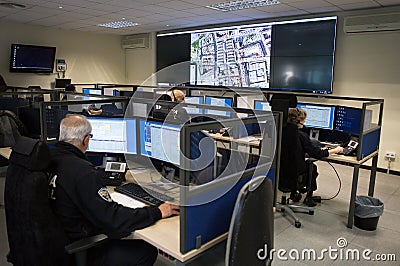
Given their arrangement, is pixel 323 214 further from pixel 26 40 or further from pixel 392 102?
pixel 26 40

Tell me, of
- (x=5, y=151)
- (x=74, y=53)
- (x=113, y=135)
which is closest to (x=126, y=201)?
(x=113, y=135)

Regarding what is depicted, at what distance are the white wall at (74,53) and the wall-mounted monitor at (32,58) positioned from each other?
0.57 ft

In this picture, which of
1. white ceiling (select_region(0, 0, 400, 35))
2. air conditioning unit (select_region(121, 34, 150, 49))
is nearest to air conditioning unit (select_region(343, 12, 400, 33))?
white ceiling (select_region(0, 0, 400, 35))

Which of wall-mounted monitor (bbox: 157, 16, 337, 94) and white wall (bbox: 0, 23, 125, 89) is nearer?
wall-mounted monitor (bbox: 157, 16, 337, 94)

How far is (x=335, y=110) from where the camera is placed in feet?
12.7

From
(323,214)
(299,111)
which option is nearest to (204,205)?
(299,111)

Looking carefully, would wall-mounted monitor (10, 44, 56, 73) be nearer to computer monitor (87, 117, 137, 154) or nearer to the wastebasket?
computer monitor (87, 117, 137, 154)

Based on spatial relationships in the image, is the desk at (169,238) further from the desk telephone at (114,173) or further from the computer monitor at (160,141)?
the desk telephone at (114,173)

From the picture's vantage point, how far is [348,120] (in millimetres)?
3707

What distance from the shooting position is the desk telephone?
2.16 meters

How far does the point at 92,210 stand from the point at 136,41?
7540 millimetres

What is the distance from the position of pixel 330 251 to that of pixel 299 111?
4.48 ft

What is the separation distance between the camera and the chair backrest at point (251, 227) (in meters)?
1.29

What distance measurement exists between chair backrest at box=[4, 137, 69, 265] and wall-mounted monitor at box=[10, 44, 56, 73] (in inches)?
257
